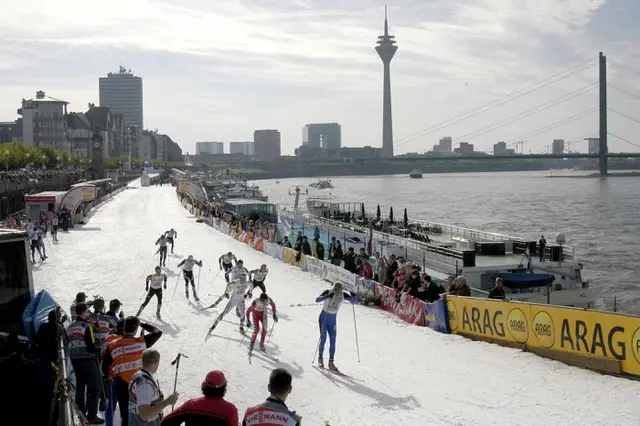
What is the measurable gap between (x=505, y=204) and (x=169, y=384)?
368 ft

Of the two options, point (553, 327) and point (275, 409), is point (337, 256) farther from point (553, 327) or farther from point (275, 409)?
point (275, 409)

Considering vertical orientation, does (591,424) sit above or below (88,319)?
below

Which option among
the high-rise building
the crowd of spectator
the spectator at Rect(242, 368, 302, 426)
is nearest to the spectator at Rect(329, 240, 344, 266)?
the crowd of spectator

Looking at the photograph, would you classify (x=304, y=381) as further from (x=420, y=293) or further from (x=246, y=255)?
(x=246, y=255)

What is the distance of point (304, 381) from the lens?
12.8m

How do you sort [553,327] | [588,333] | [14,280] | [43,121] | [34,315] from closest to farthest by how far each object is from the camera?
1. [34,315]
2. [14,280]
3. [588,333]
4. [553,327]
5. [43,121]

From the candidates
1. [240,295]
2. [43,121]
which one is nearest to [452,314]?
[240,295]

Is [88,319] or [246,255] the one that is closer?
[88,319]

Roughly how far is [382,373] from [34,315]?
640 cm

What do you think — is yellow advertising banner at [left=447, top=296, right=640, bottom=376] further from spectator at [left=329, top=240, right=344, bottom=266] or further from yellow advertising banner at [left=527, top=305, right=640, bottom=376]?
spectator at [left=329, top=240, right=344, bottom=266]

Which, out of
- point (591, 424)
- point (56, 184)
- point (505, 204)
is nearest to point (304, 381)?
point (591, 424)

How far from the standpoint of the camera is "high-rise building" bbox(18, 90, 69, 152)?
136 meters

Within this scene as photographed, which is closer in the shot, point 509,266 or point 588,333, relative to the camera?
point 588,333

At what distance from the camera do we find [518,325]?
15.2 meters
